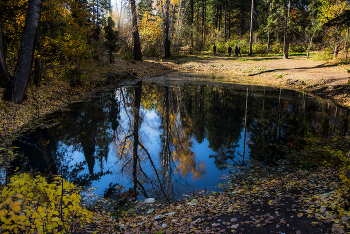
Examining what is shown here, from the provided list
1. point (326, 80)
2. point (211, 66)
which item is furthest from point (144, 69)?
point (326, 80)

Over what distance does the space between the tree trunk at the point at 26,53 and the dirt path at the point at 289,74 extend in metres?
14.8

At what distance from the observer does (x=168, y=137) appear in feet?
27.5

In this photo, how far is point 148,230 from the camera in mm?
3680

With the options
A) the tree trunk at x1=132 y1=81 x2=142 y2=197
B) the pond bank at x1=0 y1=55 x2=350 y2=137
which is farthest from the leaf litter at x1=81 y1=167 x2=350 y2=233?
the pond bank at x1=0 y1=55 x2=350 y2=137

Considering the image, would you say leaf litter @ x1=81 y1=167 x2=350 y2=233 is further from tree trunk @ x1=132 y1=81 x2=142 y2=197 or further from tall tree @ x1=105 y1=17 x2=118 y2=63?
tall tree @ x1=105 y1=17 x2=118 y2=63

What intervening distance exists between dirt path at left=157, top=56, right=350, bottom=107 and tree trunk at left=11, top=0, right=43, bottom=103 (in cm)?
1478

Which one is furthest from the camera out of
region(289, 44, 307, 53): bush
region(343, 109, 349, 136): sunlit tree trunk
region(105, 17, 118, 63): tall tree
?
region(289, 44, 307, 53): bush

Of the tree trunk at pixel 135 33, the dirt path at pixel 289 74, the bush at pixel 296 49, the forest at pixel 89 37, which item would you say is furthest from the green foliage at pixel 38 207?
the bush at pixel 296 49

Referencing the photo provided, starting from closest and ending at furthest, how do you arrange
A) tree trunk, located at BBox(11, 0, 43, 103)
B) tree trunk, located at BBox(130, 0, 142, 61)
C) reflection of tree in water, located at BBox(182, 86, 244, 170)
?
1. reflection of tree in water, located at BBox(182, 86, 244, 170)
2. tree trunk, located at BBox(11, 0, 43, 103)
3. tree trunk, located at BBox(130, 0, 142, 61)

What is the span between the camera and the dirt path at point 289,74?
14164 millimetres

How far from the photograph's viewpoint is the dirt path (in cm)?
1416

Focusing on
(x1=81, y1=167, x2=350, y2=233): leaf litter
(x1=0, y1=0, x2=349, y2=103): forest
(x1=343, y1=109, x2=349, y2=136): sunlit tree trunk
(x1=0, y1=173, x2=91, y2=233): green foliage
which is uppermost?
(x1=0, y1=0, x2=349, y2=103): forest

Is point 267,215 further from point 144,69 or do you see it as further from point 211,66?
point 211,66

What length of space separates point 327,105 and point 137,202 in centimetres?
1149
